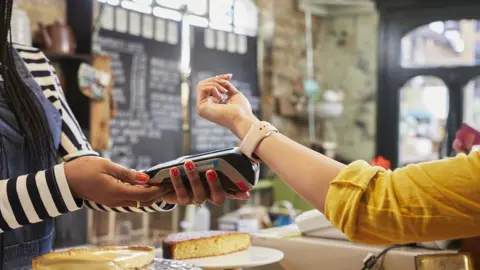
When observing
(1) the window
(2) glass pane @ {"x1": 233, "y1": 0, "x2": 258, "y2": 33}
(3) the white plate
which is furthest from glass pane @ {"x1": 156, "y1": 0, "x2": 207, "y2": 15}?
(3) the white plate

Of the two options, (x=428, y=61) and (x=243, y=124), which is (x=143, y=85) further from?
(x=243, y=124)

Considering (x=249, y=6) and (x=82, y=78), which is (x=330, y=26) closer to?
(x=249, y=6)

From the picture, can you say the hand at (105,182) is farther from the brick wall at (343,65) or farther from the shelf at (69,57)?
the brick wall at (343,65)

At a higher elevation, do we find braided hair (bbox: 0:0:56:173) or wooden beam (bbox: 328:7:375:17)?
wooden beam (bbox: 328:7:375:17)

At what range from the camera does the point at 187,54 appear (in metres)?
5.14

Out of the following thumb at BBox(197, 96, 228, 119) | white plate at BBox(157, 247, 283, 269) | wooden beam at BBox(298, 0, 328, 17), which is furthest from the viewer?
wooden beam at BBox(298, 0, 328, 17)

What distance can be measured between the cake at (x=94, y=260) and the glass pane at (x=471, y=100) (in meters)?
4.93

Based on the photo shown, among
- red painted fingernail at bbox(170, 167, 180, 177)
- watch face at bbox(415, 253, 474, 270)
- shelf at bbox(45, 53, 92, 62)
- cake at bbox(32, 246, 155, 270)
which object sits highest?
shelf at bbox(45, 53, 92, 62)

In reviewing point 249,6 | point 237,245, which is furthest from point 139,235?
point 237,245

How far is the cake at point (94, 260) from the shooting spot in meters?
1.15

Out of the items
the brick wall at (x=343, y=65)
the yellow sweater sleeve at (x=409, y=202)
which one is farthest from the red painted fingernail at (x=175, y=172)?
the brick wall at (x=343, y=65)

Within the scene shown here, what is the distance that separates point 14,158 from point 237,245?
606 mm

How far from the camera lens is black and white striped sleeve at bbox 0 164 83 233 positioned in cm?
123

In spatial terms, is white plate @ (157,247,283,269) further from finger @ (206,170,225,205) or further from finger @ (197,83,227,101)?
finger @ (197,83,227,101)
